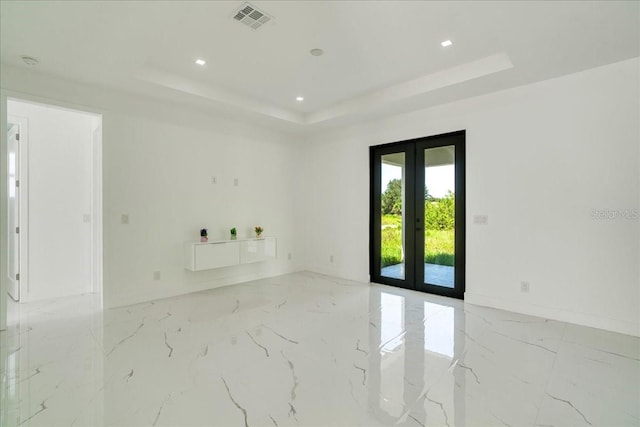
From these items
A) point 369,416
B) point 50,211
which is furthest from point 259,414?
point 50,211

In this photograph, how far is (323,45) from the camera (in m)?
3.15

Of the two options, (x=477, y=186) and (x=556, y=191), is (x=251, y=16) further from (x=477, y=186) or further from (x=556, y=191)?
(x=556, y=191)

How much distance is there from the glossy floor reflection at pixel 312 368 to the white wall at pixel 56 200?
89 cm

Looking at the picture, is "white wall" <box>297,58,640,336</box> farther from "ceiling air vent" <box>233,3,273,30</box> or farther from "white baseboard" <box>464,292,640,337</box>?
"ceiling air vent" <box>233,3,273,30</box>

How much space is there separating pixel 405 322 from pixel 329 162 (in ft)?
10.7

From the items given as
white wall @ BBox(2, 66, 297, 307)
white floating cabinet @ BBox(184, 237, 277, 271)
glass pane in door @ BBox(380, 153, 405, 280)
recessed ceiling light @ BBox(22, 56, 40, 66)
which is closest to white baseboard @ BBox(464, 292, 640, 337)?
glass pane in door @ BBox(380, 153, 405, 280)

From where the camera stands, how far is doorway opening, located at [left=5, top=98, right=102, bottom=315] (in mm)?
4309

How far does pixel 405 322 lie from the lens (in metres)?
3.44

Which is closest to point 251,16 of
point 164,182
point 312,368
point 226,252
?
point 164,182

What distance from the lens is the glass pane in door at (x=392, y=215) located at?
494 cm

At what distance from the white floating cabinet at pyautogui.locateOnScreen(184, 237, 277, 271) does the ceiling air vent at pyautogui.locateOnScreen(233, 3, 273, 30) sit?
2.91 metres

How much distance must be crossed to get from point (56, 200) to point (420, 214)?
17.0 ft

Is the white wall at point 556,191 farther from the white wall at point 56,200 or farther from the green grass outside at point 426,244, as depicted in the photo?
the white wall at point 56,200

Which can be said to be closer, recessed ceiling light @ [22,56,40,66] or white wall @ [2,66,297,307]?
recessed ceiling light @ [22,56,40,66]
